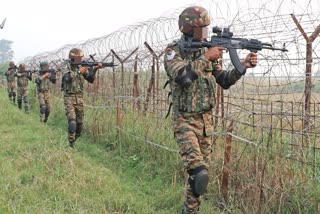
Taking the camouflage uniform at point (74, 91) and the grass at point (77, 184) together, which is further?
the camouflage uniform at point (74, 91)

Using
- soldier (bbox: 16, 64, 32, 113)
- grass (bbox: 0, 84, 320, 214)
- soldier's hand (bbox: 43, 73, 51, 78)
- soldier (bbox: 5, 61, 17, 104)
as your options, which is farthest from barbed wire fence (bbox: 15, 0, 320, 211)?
soldier (bbox: 5, 61, 17, 104)

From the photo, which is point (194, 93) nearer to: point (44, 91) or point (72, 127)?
point (72, 127)

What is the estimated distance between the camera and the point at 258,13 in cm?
410

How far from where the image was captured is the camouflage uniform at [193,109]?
3.23 metres

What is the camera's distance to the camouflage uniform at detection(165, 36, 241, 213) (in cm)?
323

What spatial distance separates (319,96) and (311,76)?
606 mm

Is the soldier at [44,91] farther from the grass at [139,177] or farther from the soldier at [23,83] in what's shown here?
the grass at [139,177]

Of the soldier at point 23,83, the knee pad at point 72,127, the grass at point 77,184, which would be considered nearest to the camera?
the grass at point 77,184

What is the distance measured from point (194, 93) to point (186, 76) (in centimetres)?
22

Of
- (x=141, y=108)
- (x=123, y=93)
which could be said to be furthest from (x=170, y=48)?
(x=123, y=93)

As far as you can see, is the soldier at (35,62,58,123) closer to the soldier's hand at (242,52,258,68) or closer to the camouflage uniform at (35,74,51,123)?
the camouflage uniform at (35,74,51,123)

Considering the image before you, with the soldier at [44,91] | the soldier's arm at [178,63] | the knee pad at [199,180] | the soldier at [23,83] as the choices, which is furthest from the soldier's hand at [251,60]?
the soldier at [23,83]

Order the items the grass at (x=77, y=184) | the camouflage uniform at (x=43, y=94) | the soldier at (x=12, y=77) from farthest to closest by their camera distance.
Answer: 1. the soldier at (x=12, y=77)
2. the camouflage uniform at (x=43, y=94)
3. the grass at (x=77, y=184)

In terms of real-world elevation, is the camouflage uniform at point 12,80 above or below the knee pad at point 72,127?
above
